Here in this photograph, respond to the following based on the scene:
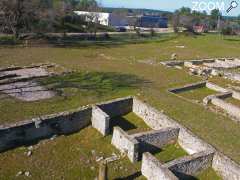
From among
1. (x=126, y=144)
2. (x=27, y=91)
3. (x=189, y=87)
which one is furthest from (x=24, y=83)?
(x=189, y=87)

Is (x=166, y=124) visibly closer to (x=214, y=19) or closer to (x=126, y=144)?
(x=126, y=144)

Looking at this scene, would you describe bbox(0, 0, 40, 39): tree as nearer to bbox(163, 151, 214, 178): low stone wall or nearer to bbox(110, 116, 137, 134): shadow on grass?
bbox(110, 116, 137, 134): shadow on grass

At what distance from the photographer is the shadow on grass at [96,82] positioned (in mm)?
18875

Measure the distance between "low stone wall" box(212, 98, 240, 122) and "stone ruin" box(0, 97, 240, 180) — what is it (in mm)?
4530

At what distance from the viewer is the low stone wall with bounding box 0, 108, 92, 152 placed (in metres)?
12.4

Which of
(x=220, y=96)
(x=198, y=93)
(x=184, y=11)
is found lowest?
(x=198, y=93)

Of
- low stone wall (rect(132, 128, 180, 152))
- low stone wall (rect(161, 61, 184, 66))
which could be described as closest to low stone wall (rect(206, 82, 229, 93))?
low stone wall (rect(161, 61, 184, 66))

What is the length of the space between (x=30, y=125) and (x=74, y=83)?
7.04 metres

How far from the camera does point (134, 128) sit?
48.9ft

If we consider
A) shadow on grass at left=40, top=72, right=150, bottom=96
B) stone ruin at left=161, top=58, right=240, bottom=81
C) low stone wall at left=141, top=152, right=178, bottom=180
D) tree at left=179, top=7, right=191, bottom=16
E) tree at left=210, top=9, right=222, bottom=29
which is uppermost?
tree at left=179, top=7, right=191, bottom=16

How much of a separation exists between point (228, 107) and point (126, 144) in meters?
7.80

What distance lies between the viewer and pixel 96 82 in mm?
20312

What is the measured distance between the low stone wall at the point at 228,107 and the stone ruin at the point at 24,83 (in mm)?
9562

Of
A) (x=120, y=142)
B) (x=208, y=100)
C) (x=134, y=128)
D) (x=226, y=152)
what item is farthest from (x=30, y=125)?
(x=208, y=100)
